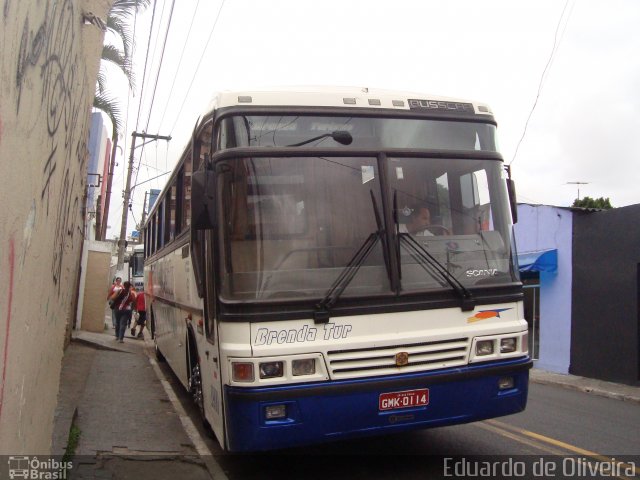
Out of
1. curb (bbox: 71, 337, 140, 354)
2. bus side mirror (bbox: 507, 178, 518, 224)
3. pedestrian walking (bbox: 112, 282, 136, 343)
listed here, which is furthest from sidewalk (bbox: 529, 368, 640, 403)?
pedestrian walking (bbox: 112, 282, 136, 343)

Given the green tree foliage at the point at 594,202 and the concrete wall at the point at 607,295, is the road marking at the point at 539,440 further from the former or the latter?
the green tree foliage at the point at 594,202

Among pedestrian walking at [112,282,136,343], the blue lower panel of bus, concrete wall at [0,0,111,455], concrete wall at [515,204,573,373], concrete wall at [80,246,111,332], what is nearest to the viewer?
concrete wall at [0,0,111,455]

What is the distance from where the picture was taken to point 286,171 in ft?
16.1

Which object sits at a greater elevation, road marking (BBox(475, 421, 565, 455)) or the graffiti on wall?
the graffiti on wall

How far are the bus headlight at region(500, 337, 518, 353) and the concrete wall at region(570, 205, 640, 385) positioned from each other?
8556mm

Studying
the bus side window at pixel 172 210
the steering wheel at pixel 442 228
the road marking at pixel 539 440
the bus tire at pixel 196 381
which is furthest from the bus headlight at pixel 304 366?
the bus side window at pixel 172 210

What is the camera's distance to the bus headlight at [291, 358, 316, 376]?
4.55m

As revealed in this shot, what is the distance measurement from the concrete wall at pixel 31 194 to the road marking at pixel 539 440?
4652 mm

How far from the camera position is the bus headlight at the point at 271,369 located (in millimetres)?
4492

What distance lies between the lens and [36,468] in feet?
13.5

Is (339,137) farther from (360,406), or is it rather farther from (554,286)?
(554,286)

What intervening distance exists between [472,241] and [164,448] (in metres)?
3.79

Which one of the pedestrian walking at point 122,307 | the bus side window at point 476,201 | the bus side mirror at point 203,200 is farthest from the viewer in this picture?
the pedestrian walking at point 122,307

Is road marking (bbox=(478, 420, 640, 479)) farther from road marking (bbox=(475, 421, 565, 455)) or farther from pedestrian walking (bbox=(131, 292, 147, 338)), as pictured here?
pedestrian walking (bbox=(131, 292, 147, 338))
